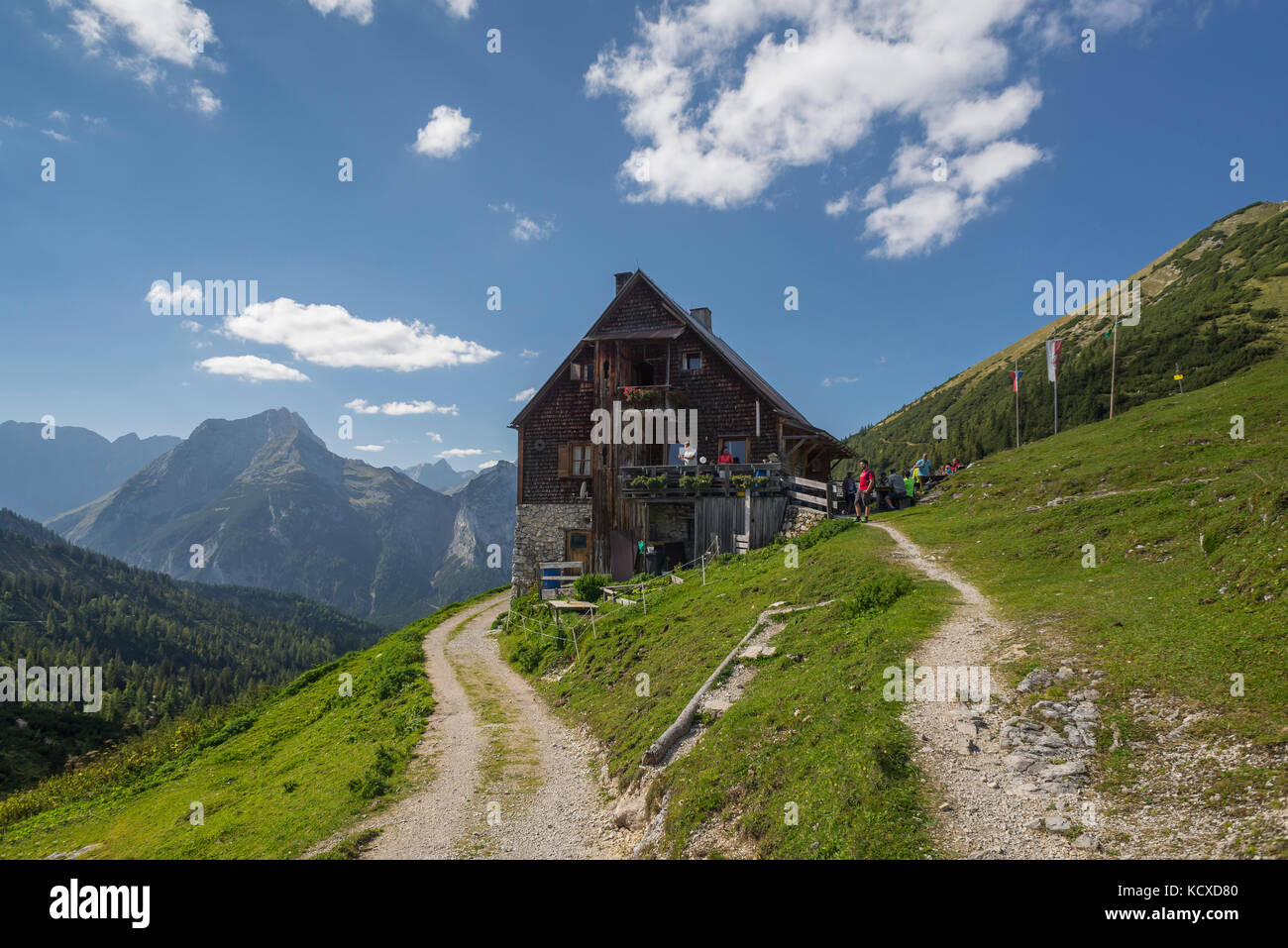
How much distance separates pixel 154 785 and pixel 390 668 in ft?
29.1

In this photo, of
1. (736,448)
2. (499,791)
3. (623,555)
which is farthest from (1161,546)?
(623,555)

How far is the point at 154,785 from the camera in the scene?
78.2 feet

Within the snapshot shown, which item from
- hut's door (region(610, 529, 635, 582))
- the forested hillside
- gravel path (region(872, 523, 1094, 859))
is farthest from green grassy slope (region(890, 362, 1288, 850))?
the forested hillside

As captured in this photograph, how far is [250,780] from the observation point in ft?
66.4

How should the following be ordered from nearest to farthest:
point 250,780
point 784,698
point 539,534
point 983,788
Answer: point 983,788 → point 784,698 → point 250,780 → point 539,534

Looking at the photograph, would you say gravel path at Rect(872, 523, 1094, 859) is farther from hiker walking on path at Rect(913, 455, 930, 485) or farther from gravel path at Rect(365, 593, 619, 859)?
hiker walking on path at Rect(913, 455, 930, 485)

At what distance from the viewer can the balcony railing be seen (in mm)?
29344

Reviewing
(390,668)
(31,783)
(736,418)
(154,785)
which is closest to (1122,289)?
(736,418)

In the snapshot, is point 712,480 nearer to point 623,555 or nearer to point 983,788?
point 623,555

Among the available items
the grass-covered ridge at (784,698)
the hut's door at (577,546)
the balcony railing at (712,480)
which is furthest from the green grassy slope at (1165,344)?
the grass-covered ridge at (784,698)

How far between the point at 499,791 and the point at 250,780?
1255cm

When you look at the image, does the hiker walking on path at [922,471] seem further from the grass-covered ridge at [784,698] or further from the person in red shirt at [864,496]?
the grass-covered ridge at [784,698]

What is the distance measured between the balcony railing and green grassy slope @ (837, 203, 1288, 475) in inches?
1764
